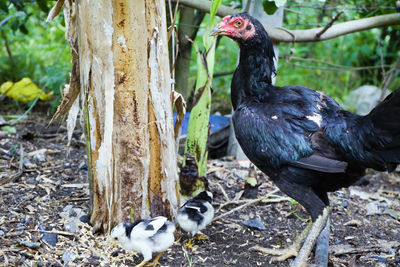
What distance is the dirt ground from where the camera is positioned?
3.08 metres

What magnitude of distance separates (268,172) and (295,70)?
5.58m

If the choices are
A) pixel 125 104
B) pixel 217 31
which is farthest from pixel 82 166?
pixel 217 31

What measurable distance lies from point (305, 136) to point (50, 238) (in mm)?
2168

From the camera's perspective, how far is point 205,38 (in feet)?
12.3

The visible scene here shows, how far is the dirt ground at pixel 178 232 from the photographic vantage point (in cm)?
308

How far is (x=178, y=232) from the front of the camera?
347cm

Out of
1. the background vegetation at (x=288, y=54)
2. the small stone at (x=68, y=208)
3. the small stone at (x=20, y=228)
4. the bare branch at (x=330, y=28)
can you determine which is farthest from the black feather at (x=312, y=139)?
the background vegetation at (x=288, y=54)

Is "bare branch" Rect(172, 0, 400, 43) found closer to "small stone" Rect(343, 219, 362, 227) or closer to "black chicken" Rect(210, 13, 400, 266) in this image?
"black chicken" Rect(210, 13, 400, 266)

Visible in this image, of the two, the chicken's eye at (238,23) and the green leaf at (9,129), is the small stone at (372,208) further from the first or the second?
the green leaf at (9,129)

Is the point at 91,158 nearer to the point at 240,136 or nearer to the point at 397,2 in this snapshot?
the point at 240,136

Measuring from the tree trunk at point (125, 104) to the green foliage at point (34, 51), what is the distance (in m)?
2.09

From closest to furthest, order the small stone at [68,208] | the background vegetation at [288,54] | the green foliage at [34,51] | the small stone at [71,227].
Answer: the small stone at [71,227] < the small stone at [68,208] < the green foliage at [34,51] < the background vegetation at [288,54]

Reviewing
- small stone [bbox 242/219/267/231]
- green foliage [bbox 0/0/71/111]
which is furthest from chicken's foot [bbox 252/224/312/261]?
green foliage [bbox 0/0/71/111]

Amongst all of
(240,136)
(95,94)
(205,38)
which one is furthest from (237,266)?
(205,38)
